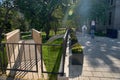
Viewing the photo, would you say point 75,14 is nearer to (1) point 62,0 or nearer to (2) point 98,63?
(1) point 62,0

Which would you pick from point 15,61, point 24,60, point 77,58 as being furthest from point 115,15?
point 24,60

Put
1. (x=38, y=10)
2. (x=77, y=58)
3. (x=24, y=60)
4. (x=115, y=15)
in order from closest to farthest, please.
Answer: (x=77, y=58), (x=24, y=60), (x=38, y=10), (x=115, y=15)

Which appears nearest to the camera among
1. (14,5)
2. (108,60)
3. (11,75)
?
(11,75)

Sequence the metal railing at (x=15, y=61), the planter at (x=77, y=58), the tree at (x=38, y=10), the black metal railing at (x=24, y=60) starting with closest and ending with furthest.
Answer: the black metal railing at (x=24, y=60), the metal railing at (x=15, y=61), the planter at (x=77, y=58), the tree at (x=38, y=10)

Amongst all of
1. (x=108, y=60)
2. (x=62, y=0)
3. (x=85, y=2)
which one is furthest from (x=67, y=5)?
(x=108, y=60)

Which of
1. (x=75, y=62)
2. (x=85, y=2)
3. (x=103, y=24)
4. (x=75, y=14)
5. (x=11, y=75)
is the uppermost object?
(x=85, y=2)

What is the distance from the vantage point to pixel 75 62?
5.66 metres

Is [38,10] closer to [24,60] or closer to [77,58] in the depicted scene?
[24,60]

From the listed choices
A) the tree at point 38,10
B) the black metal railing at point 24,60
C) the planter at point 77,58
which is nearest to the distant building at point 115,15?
Result: the tree at point 38,10

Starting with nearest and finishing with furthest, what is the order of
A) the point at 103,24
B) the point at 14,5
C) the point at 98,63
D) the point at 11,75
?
the point at 11,75
the point at 98,63
the point at 14,5
the point at 103,24

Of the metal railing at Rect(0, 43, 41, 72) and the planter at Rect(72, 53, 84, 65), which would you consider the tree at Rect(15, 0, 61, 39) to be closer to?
the metal railing at Rect(0, 43, 41, 72)

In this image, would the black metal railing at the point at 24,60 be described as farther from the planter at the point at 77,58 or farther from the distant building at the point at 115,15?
the distant building at the point at 115,15

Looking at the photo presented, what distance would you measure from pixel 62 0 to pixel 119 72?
13219 mm

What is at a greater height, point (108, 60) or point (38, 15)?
point (38, 15)
